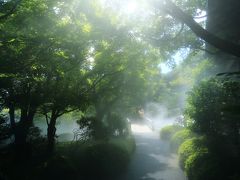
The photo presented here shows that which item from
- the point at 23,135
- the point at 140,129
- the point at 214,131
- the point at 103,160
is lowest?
the point at 103,160

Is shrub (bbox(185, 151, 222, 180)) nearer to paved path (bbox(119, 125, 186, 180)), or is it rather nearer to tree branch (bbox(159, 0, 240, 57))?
paved path (bbox(119, 125, 186, 180))

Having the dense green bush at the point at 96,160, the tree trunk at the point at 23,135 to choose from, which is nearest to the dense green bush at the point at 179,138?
the dense green bush at the point at 96,160

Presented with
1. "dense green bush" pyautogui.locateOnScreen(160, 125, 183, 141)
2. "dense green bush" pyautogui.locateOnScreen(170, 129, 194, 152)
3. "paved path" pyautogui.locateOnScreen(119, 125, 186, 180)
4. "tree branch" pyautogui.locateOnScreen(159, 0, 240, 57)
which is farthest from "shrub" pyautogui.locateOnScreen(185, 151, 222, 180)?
"dense green bush" pyautogui.locateOnScreen(160, 125, 183, 141)

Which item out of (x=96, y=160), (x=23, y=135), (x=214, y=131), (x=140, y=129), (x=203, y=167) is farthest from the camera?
(x=140, y=129)

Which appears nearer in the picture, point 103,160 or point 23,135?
point 103,160

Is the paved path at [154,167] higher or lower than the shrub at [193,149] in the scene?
lower

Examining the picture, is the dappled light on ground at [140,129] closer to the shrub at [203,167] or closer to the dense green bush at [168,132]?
the dense green bush at [168,132]

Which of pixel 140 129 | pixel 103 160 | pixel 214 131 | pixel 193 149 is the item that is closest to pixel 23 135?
pixel 103 160

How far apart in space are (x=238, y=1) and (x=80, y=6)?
294 inches

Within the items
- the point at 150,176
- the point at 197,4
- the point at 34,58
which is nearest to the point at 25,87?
the point at 34,58

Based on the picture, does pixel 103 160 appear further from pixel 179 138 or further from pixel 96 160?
pixel 179 138

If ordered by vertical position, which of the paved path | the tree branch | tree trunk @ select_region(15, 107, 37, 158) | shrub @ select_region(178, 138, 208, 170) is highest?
the tree branch

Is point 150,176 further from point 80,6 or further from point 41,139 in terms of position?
point 80,6

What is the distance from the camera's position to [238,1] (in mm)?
6539
